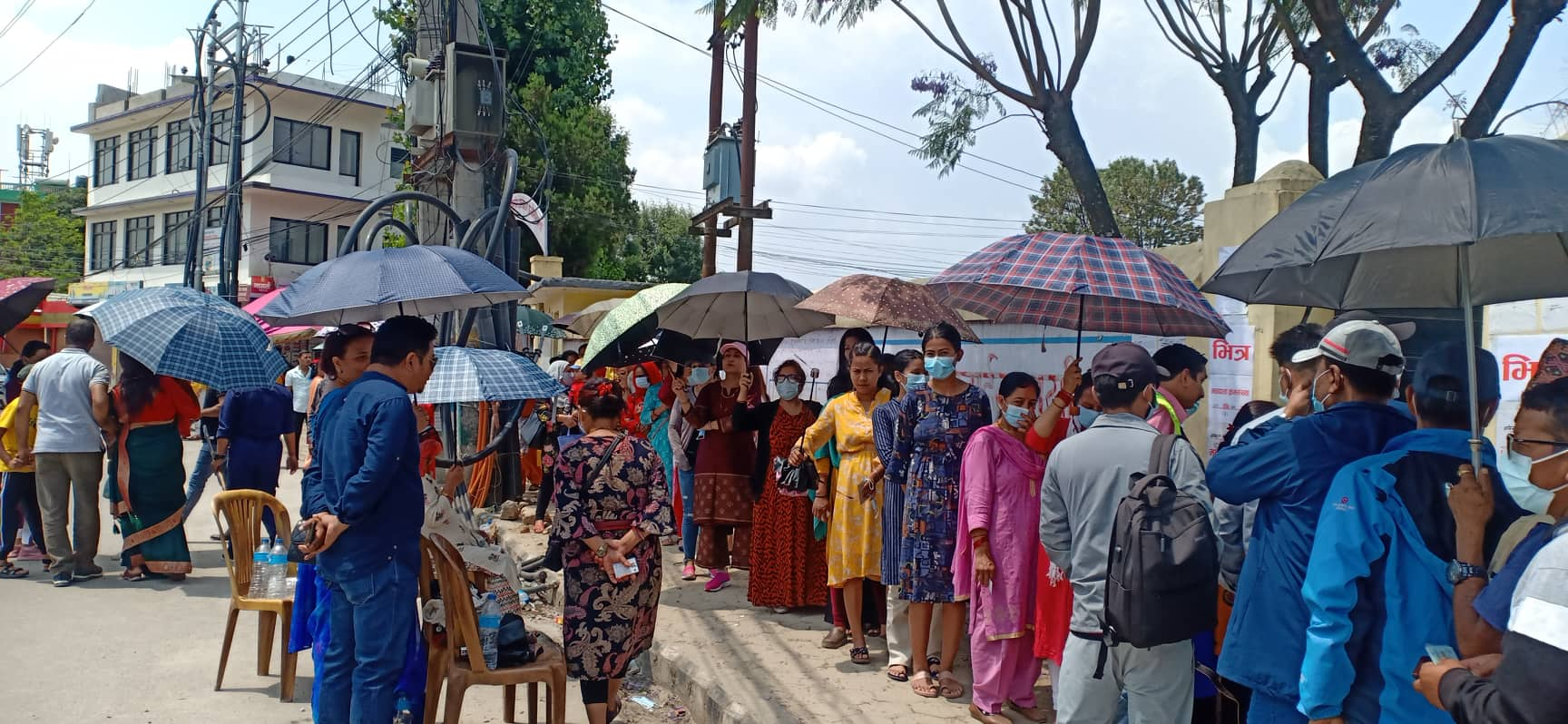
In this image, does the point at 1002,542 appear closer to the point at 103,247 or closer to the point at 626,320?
the point at 626,320

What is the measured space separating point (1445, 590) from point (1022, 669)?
252 centimetres

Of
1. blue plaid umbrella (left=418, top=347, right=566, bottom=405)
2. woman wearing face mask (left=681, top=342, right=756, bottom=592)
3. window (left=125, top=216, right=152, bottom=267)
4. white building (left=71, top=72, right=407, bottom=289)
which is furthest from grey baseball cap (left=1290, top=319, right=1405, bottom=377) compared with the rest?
window (left=125, top=216, right=152, bottom=267)

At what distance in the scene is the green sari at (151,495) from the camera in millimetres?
7535

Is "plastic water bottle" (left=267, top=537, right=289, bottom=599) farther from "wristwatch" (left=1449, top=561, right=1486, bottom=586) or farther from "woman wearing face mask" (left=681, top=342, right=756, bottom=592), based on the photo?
"wristwatch" (left=1449, top=561, right=1486, bottom=586)

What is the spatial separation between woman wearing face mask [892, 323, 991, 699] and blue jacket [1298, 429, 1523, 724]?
2.45 m

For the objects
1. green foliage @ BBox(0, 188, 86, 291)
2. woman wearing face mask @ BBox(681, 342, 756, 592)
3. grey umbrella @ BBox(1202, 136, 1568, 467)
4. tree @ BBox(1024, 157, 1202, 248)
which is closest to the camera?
grey umbrella @ BBox(1202, 136, 1568, 467)

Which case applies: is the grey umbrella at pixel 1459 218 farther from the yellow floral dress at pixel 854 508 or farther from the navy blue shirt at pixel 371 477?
the navy blue shirt at pixel 371 477

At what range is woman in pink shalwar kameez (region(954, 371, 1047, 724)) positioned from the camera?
4.68 meters

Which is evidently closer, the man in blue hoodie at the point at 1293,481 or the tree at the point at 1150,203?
the man in blue hoodie at the point at 1293,481

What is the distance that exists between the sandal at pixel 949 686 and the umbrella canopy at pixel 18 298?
8.38m

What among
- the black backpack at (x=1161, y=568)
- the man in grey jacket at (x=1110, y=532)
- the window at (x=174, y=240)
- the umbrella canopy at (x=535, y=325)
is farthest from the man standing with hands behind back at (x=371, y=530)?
the window at (x=174, y=240)

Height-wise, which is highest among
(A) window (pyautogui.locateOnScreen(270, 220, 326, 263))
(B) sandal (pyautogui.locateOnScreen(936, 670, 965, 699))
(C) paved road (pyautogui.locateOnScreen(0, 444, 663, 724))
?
(A) window (pyautogui.locateOnScreen(270, 220, 326, 263))

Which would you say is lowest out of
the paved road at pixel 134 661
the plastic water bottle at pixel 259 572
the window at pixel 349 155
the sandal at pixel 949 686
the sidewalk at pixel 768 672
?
the paved road at pixel 134 661

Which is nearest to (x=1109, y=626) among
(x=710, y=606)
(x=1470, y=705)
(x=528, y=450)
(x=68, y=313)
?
(x=1470, y=705)
